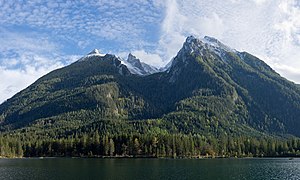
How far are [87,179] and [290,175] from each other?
70162mm

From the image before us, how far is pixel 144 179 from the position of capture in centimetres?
11625

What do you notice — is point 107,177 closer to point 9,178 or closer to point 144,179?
point 144,179

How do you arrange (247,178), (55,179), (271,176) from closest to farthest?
(55,179) < (247,178) < (271,176)

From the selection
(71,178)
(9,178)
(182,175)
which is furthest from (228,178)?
(9,178)

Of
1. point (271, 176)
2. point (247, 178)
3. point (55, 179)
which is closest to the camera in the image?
point (55, 179)

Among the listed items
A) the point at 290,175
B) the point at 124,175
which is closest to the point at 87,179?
the point at 124,175

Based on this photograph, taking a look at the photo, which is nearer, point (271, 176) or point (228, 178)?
point (228, 178)

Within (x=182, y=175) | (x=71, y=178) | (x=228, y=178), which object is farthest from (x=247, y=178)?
(x=71, y=178)

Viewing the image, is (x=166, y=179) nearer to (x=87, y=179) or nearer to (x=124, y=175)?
(x=124, y=175)

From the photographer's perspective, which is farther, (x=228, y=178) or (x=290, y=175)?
(x=290, y=175)

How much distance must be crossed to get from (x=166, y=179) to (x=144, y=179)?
23.9 ft

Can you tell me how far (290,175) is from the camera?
136 metres

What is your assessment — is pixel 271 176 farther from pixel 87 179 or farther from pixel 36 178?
pixel 36 178

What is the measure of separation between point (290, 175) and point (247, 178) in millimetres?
21434
